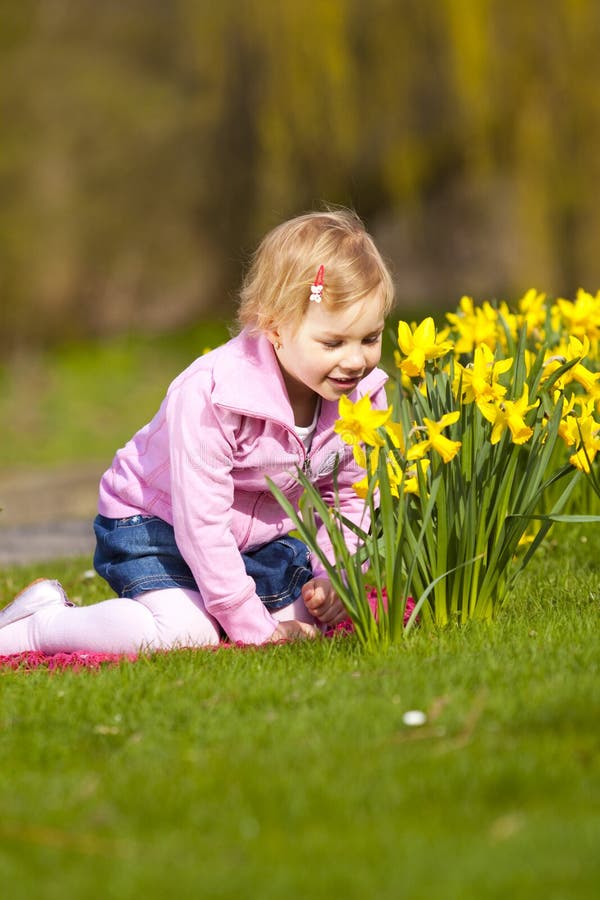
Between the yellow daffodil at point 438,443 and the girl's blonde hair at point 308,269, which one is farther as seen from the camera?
the girl's blonde hair at point 308,269

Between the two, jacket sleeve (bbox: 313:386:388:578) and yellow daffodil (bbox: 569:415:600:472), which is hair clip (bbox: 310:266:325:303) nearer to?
jacket sleeve (bbox: 313:386:388:578)

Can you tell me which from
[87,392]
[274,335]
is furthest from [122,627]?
[87,392]

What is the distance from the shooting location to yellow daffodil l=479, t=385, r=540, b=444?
271 centimetres

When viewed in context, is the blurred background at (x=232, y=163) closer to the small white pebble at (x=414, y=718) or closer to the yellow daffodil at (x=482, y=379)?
the yellow daffodil at (x=482, y=379)

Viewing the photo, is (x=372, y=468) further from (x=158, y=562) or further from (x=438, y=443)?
(x=158, y=562)

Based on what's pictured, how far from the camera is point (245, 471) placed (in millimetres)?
3166

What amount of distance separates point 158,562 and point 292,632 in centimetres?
41

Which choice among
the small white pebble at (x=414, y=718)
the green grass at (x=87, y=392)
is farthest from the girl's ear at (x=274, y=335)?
the green grass at (x=87, y=392)

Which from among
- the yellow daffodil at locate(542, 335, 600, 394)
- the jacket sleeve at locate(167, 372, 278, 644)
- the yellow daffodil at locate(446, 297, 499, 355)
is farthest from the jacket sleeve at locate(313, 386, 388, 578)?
the yellow daffodil at locate(446, 297, 499, 355)

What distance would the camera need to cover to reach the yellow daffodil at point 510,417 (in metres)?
2.71

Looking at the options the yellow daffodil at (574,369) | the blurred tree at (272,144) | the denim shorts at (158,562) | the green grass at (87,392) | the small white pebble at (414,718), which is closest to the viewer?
the small white pebble at (414,718)

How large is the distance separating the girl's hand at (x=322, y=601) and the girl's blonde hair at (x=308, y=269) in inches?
26.2

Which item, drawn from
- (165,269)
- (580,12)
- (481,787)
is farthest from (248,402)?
(165,269)

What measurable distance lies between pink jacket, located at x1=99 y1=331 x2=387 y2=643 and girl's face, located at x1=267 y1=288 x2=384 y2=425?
0.39ft
